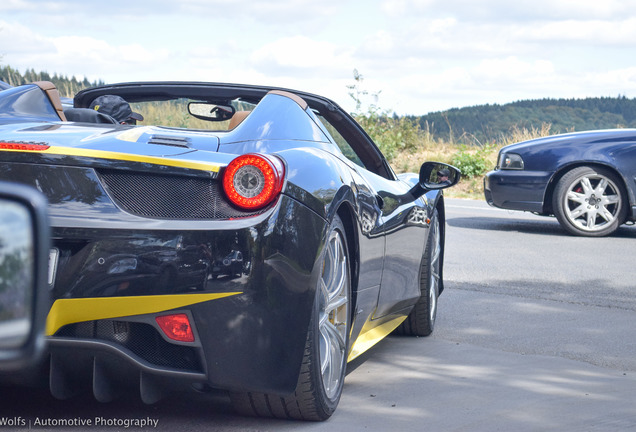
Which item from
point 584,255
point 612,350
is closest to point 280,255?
point 612,350

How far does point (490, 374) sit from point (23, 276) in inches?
133

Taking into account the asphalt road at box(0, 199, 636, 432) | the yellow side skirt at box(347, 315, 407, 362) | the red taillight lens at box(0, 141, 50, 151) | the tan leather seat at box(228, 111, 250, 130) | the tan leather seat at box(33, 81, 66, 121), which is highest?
the tan leather seat at box(33, 81, 66, 121)

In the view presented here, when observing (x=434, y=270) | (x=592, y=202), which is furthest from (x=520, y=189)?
(x=434, y=270)

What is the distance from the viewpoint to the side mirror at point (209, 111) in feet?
15.1

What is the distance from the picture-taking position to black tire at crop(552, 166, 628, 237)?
10867 millimetres

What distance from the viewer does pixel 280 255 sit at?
10.8 ft

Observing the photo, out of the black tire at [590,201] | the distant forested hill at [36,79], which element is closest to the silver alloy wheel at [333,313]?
the black tire at [590,201]

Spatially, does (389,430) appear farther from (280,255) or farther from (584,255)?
(584,255)

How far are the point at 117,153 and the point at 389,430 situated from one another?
1.45 meters

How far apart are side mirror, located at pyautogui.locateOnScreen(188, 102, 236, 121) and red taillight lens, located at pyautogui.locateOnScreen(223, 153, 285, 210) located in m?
1.35

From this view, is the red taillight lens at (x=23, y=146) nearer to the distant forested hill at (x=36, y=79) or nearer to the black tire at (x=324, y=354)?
the black tire at (x=324, y=354)

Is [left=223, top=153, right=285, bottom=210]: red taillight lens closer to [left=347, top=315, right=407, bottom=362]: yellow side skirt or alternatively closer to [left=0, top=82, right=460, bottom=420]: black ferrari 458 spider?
[left=0, top=82, right=460, bottom=420]: black ferrari 458 spider

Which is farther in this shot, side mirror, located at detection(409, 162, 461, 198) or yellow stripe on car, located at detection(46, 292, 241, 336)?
side mirror, located at detection(409, 162, 461, 198)

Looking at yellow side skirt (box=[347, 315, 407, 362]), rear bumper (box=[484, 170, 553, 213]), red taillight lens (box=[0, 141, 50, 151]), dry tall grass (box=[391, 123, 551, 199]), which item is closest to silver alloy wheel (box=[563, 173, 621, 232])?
rear bumper (box=[484, 170, 553, 213])
